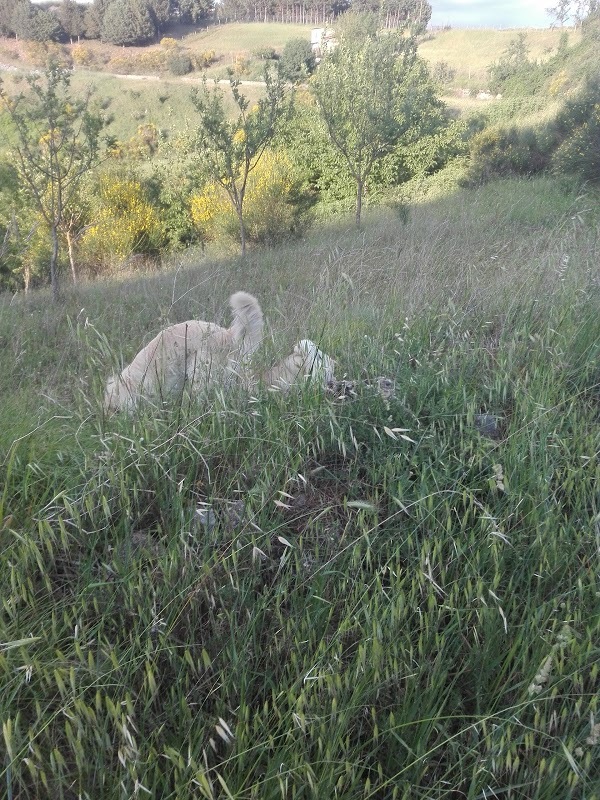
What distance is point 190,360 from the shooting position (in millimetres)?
2762

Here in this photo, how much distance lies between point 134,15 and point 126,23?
4.59 feet

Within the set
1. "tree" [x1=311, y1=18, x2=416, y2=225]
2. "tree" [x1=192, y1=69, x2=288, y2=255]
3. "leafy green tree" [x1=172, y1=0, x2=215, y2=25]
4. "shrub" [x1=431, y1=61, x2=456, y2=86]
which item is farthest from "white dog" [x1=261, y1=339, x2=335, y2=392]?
"leafy green tree" [x1=172, y1=0, x2=215, y2=25]

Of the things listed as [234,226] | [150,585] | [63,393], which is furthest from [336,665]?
[234,226]

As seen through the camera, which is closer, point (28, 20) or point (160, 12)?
point (28, 20)

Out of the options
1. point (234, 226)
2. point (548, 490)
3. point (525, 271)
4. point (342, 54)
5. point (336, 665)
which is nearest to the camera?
point (336, 665)

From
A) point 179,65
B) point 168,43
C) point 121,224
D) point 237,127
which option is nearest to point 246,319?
point 237,127

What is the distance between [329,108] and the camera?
645 inches

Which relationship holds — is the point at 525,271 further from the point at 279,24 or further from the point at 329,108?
the point at 279,24

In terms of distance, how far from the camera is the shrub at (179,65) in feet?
198

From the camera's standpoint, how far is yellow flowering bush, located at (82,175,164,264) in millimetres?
21078

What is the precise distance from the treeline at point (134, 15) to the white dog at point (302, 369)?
229 feet

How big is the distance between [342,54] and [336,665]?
809 inches

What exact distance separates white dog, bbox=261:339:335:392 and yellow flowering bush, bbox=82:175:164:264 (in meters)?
18.4

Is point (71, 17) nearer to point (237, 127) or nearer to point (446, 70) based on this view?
point (446, 70)
